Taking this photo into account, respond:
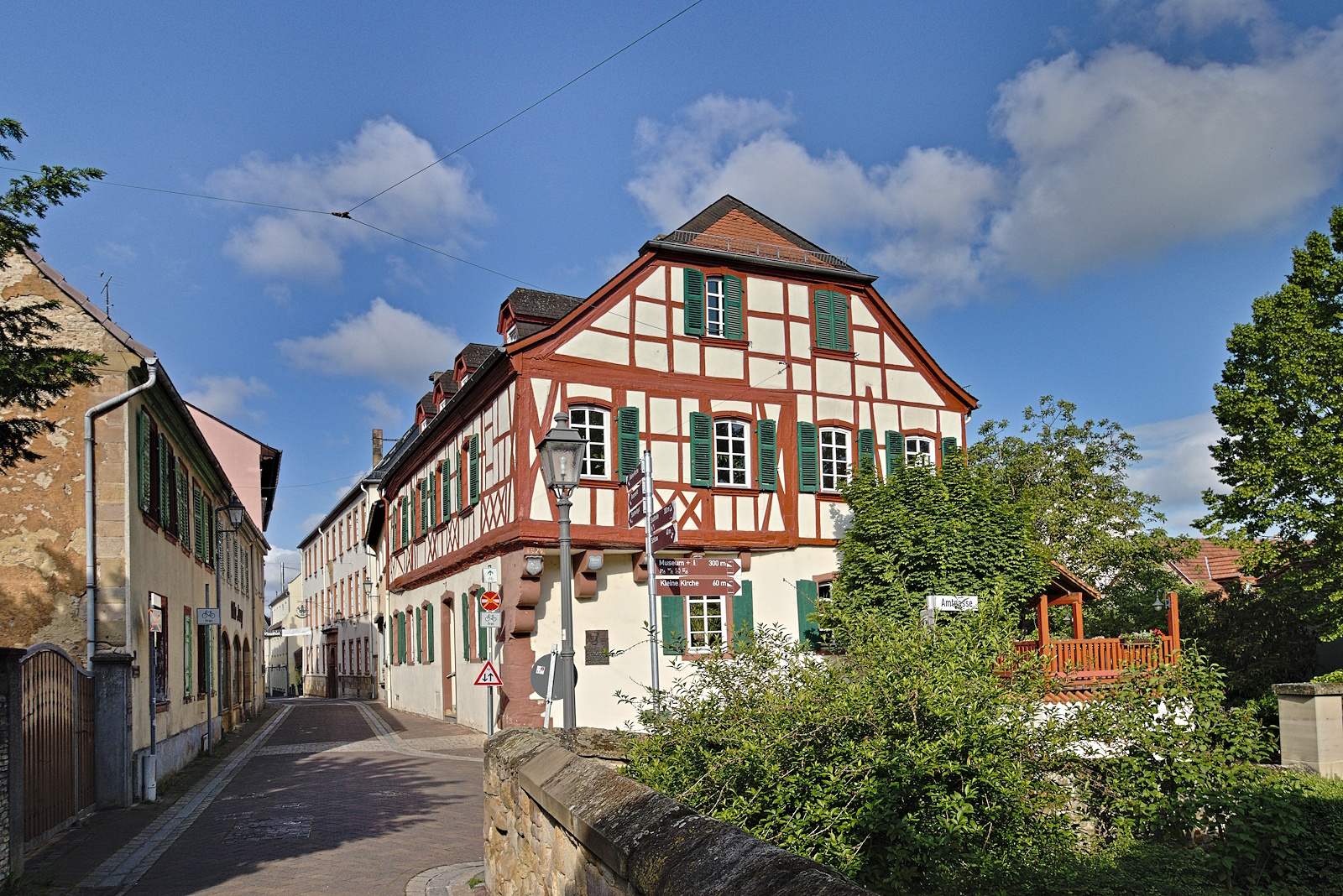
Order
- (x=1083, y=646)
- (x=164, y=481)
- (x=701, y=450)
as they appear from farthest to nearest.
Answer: (x=701, y=450), (x=1083, y=646), (x=164, y=481)

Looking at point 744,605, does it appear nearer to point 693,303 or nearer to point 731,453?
point 731,453

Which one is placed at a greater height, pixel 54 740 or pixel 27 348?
pixel 27 348

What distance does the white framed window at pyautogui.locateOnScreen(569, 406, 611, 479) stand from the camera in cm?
1916

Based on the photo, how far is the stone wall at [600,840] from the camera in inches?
126

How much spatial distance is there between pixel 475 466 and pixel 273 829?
1107cm

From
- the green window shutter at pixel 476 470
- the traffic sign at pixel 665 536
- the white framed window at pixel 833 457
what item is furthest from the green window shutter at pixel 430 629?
the traffic sign at pixel 665 536

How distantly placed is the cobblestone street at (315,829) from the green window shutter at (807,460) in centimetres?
783

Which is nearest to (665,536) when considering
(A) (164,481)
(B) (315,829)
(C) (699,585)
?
(C) (699,585)

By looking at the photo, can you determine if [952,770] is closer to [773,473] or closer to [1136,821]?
[1136,821]

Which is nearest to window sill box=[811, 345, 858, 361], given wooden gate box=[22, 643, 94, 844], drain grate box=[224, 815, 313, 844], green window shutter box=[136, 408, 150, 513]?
green window shutter box=[136, 408, 150, 513]

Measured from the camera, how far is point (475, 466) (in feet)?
70.5

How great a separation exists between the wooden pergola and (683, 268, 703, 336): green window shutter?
776 cm

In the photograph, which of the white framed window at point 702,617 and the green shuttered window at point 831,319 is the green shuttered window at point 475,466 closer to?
the white framed window at point 702,617

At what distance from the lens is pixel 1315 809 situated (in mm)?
7980
